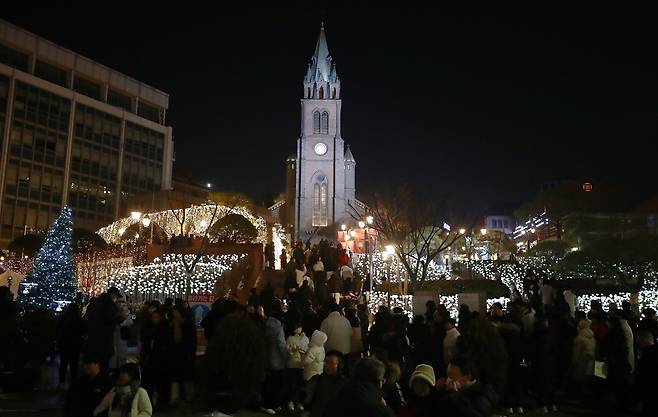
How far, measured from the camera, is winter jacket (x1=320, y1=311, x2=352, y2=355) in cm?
1102

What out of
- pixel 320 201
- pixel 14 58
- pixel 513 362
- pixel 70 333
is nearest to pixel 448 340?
pixel 513 362

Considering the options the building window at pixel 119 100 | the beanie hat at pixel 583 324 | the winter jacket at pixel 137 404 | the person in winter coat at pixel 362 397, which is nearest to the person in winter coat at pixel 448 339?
the beanie hat at pixel 583 324

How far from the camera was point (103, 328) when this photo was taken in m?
10.4

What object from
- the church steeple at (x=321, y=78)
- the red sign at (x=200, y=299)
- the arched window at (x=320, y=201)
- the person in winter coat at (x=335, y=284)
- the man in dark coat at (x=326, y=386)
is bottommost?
the man in dark coat at (x=326, y=386)

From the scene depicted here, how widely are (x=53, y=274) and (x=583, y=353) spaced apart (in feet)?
53.2

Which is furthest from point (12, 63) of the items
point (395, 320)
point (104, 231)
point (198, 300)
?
point (395, 320)

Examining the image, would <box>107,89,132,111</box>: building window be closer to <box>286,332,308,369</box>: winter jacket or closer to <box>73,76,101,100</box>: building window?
<box>73,76,101,100</box>: building window

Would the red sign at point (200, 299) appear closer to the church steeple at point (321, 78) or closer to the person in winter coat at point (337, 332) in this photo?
the person in winter coat at point (337, 332)

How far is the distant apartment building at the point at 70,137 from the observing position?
2184 inches

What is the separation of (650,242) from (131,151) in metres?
52.4

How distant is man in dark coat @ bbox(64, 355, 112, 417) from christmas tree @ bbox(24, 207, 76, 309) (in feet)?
45.1

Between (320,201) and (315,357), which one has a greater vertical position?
(320,201)

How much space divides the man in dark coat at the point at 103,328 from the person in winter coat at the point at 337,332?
12.0 ft

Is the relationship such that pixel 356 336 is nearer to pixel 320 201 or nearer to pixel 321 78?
pixel 320 201
